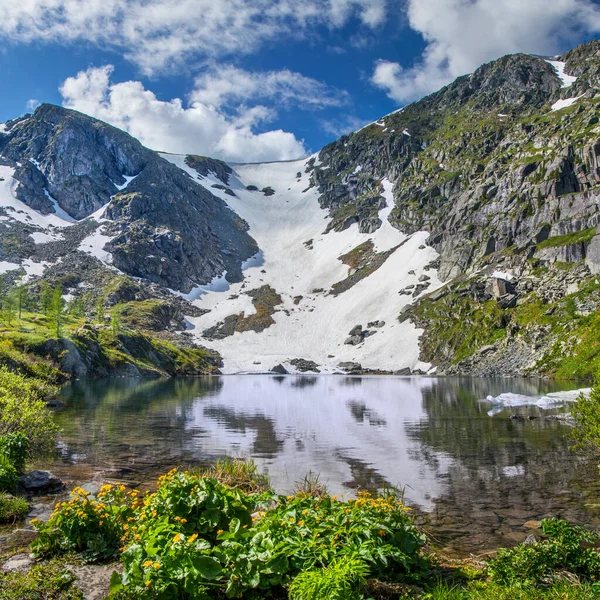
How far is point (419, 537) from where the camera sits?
28.1 feet

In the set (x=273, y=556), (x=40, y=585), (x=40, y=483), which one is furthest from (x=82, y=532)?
(x=40, y=483)

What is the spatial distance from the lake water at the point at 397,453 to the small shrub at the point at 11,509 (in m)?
6.15

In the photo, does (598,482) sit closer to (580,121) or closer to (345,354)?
(345,354)

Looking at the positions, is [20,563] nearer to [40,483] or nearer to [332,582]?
[332,582]

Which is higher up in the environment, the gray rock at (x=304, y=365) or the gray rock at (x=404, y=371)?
the gray rock at (x=304, y=365)

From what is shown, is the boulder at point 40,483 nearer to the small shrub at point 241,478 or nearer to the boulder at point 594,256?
the small shrub at point 241,478

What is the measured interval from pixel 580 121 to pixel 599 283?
107 metres

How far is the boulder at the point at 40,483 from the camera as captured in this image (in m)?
16.5

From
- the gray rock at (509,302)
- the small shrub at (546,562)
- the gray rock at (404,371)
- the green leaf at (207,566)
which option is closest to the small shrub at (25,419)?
the green leaf at (207,566)

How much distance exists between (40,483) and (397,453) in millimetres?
18992

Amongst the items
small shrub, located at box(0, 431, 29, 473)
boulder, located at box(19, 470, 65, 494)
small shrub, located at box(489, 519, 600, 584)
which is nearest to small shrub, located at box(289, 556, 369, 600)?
small shrub, located at box(489, 519, 600, 584)

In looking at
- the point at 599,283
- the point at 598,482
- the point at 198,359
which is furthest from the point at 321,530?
the point at 198,359

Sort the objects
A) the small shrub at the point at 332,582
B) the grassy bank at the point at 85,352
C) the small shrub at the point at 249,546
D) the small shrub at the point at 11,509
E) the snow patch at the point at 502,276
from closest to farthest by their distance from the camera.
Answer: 1. the small shrub at the point at 332,582
2. the small shrub at the point at 249,546
3. the small shrub at the point at 11,509
4. the grassy bank at the point at 85,352
5. the snow patch at the point at 502,276

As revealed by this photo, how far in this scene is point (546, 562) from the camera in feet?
29.3
